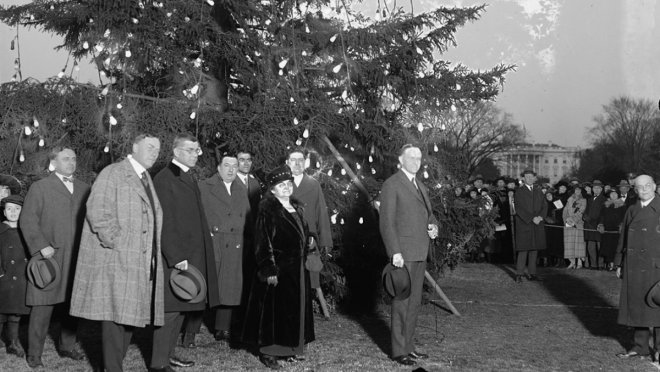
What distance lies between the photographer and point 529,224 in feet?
54.3

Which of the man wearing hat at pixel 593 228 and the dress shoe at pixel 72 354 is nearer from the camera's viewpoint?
the dress shoe at pixel 72 354

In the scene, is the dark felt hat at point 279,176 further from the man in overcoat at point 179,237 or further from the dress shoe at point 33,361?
the dress shoe at point 33,361

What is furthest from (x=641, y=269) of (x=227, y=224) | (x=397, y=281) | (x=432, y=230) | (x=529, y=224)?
(x=529, y=224)

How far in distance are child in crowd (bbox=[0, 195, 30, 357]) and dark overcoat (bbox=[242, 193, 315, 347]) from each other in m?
2.35

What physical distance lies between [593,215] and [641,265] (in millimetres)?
10977

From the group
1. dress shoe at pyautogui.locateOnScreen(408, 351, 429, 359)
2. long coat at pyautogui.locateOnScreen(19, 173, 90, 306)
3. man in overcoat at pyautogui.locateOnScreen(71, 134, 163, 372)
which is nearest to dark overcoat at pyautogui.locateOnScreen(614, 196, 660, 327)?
dress shoe at pyautogui.locateOnScreen(408, 351, 429, 359)

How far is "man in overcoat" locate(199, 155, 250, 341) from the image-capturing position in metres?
9.28

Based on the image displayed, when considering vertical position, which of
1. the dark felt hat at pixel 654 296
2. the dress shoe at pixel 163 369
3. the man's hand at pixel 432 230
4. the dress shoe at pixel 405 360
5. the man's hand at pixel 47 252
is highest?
the man's hand at pixel 432 230

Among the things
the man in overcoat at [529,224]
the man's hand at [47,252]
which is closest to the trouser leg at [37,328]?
the man's hand at [47,252]

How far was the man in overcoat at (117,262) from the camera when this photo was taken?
6766 mm

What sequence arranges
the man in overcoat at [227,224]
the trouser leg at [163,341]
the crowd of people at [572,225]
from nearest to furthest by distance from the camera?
the trouser leg at [163,341] < the man in overcoat at [227,224] < the crowd of people at [572,225]

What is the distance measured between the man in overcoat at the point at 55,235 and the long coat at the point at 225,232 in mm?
Result: 1354

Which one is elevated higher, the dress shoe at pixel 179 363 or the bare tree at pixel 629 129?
the bare tree at pixel 629 129

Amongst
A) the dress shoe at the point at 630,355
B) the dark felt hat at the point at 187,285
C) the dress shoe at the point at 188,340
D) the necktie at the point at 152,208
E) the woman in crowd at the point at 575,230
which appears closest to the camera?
the necktie at the point at 152,208
